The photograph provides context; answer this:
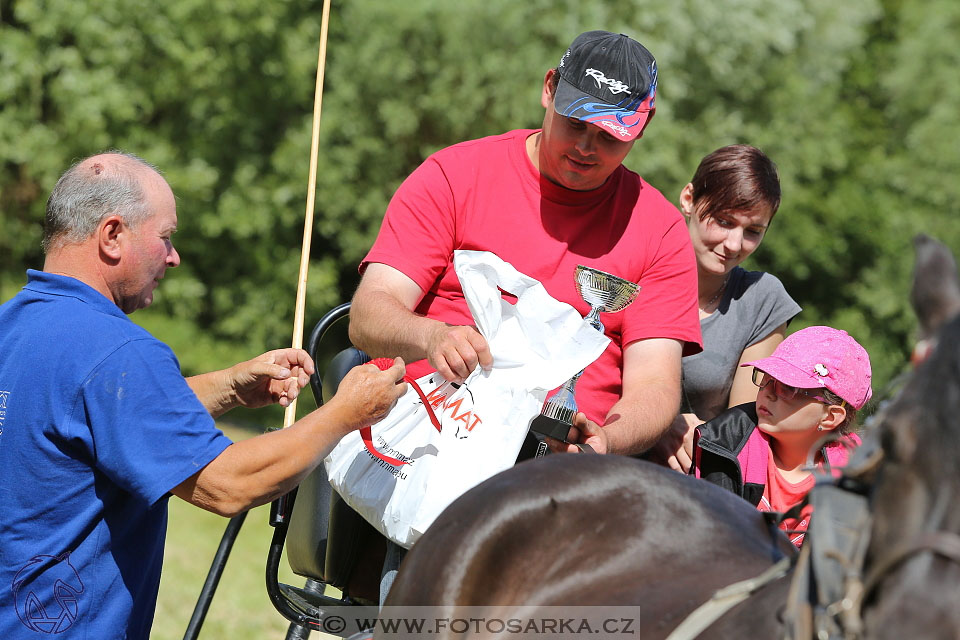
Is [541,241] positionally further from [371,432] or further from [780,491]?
[780,491]

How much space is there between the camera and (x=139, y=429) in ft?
6.79

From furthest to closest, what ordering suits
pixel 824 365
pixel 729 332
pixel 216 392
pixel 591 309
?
1. pixel 729 332
2. pixel 216 392
3. pixel 824 365
4. pixel 591 309

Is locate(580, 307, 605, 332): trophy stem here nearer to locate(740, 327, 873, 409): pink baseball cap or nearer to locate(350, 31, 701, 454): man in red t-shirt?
locate(350, 31, 701, 454): man in red t-shirt

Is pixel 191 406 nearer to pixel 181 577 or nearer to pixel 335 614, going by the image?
pixel 335 614

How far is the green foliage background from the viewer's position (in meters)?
12.5

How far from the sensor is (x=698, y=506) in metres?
1.88

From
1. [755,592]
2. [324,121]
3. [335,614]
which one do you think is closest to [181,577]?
[335,614]

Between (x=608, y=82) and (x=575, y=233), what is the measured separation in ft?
1.26

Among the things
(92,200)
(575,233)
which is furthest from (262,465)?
(575,233)

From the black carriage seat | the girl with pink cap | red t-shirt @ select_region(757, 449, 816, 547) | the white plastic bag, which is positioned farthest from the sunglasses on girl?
the black carriage seat

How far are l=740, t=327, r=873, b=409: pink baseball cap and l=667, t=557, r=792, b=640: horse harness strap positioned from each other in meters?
1.14

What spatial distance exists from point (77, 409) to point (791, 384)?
1688 mm

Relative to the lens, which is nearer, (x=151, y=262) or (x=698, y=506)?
(x=698, y=506)

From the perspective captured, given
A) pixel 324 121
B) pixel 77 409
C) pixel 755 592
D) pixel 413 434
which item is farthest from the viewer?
pixel 324 121
